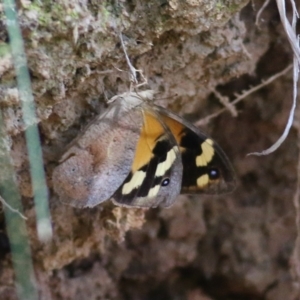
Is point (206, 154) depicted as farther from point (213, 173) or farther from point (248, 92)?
point (248, 92)

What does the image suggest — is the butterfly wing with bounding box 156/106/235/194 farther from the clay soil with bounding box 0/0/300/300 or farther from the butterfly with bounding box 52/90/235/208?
the clay soil with bounding box 0/0/300/300

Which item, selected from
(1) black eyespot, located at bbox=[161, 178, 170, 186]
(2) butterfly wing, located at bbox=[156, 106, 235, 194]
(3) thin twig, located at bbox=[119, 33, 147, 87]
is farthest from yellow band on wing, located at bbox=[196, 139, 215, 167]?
(3) thin twig, located at bbox=[119, 33, 147, 87]

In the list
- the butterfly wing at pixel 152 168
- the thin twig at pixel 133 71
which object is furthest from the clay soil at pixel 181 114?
the butterfly wing at pixel 152 168

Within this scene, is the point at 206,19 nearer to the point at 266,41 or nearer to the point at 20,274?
the point at 266,41

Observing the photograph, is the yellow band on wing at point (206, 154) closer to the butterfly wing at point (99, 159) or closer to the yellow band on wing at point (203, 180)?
the yellow band on wing at point (203, 180)

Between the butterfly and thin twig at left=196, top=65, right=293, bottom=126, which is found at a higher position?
thin twig at left=196, top=65, right=293, bottom=126

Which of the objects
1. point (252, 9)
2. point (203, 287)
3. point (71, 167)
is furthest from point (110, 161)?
point (203, 287)

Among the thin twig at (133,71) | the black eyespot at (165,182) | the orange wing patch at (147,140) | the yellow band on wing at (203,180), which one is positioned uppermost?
the thin twig at (133,71)
